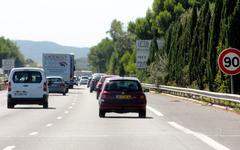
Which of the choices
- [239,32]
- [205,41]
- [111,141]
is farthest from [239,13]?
[111,141]

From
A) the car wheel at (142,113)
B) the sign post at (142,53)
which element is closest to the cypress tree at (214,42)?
the car wheel at (142,113)

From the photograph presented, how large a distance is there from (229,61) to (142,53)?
52.2m

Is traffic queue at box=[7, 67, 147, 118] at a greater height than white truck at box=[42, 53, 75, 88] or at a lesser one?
lesser

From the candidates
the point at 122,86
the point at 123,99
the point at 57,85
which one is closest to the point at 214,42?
the point at 57,85

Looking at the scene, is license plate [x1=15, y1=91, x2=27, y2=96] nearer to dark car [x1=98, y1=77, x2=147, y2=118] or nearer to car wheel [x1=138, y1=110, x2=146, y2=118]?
dark car [x1=98, y1=77, x2=147, y2=118]

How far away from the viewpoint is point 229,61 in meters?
29.0

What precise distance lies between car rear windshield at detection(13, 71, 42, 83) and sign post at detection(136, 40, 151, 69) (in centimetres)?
4612

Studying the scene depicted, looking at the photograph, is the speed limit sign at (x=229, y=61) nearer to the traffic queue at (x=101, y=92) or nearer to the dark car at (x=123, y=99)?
the traffic queue at (x=101, y=92)

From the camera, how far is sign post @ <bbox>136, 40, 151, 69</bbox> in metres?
80.4

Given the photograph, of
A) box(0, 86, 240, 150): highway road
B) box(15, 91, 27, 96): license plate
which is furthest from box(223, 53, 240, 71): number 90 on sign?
box(15, 91, 27, 96): license plate

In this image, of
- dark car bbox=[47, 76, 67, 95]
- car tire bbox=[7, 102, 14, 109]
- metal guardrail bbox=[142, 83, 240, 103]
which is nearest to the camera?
metal guardrail bbox=[142, 83, 240, 103]

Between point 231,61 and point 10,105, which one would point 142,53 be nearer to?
point 10,105

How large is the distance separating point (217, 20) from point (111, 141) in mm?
28783

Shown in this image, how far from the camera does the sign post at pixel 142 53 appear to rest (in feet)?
264
